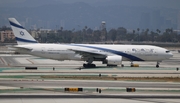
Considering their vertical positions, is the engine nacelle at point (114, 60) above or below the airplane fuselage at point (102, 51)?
below

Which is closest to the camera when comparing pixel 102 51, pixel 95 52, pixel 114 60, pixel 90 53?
pixel 114 60

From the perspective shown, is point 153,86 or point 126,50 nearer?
point 153,86

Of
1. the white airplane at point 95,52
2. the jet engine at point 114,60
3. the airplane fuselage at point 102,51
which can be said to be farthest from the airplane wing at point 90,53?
the jet engine at point 114,60

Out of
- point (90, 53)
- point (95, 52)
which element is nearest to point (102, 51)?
point (95, 52)

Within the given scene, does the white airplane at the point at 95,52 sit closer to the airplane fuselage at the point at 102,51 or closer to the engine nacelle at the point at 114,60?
the airplane fuselage at the point at 102,51

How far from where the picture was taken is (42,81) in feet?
137

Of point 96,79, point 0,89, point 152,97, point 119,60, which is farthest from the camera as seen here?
point 119,60

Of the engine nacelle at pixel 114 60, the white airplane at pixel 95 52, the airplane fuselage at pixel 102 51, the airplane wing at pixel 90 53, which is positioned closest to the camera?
the engine nacelle at pixel 114 60

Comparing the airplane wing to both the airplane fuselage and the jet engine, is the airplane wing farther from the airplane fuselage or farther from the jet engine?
the jet engine

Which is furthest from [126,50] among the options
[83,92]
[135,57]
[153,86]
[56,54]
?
[83,92]

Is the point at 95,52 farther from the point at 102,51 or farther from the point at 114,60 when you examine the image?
the point at 114,60

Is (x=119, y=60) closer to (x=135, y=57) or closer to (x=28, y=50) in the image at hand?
(x=135, y=57)

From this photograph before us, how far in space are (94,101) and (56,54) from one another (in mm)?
32730

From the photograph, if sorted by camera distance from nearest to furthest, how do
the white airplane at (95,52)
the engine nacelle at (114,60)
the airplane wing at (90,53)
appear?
the engine nacelle at (114,60)
the airplane wing at (90,53)
the white airplane at (95,52)
